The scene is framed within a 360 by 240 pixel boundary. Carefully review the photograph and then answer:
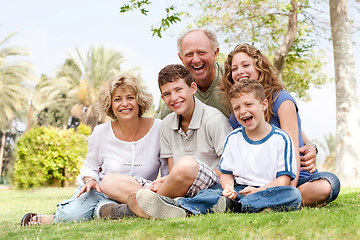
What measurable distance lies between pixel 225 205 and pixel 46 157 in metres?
14.3

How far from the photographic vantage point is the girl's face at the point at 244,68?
15.1 ft

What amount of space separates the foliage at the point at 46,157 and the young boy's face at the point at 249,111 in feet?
43.0

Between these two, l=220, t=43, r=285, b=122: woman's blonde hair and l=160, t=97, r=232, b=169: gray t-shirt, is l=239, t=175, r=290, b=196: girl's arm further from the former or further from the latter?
l=220, t=43, r=285, b=122: woman's blonde hair

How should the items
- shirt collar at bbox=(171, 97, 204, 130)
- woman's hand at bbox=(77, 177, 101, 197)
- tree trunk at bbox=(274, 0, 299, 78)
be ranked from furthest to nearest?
tree trunk at bbox=(274, 0, 299, 78) → shirt collar at bbox=(171, 97, 204, 130) → woman's hand at bbox=(77, 177, 101, 197)

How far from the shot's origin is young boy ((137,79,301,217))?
3812 mm

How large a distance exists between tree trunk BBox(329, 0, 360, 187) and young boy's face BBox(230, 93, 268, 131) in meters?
8.80

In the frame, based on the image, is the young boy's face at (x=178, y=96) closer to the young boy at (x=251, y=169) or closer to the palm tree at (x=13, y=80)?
the young boy at (x=251, y=169)

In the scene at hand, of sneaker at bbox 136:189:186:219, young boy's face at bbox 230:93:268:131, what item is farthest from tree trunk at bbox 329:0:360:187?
sneaker at bbox 136:189:186:219

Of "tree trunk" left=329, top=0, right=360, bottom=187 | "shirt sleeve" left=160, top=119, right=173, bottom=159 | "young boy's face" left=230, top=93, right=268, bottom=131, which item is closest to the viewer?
"young boy's face" left=230, top=93, right=268, bottom=131

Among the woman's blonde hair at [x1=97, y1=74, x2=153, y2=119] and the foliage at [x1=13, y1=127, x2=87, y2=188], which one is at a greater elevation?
the woman's blonde hair at [x1=97, y1=74, x2=153, y2=119]

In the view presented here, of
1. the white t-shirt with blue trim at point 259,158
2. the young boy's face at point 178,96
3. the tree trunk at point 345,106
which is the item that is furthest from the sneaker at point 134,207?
the tree trunk at point 345,106

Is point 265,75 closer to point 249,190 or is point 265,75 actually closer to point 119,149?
point 249,190

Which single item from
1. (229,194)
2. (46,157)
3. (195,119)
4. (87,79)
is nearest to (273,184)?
(229,194)

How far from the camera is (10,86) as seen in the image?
96.1 feet
